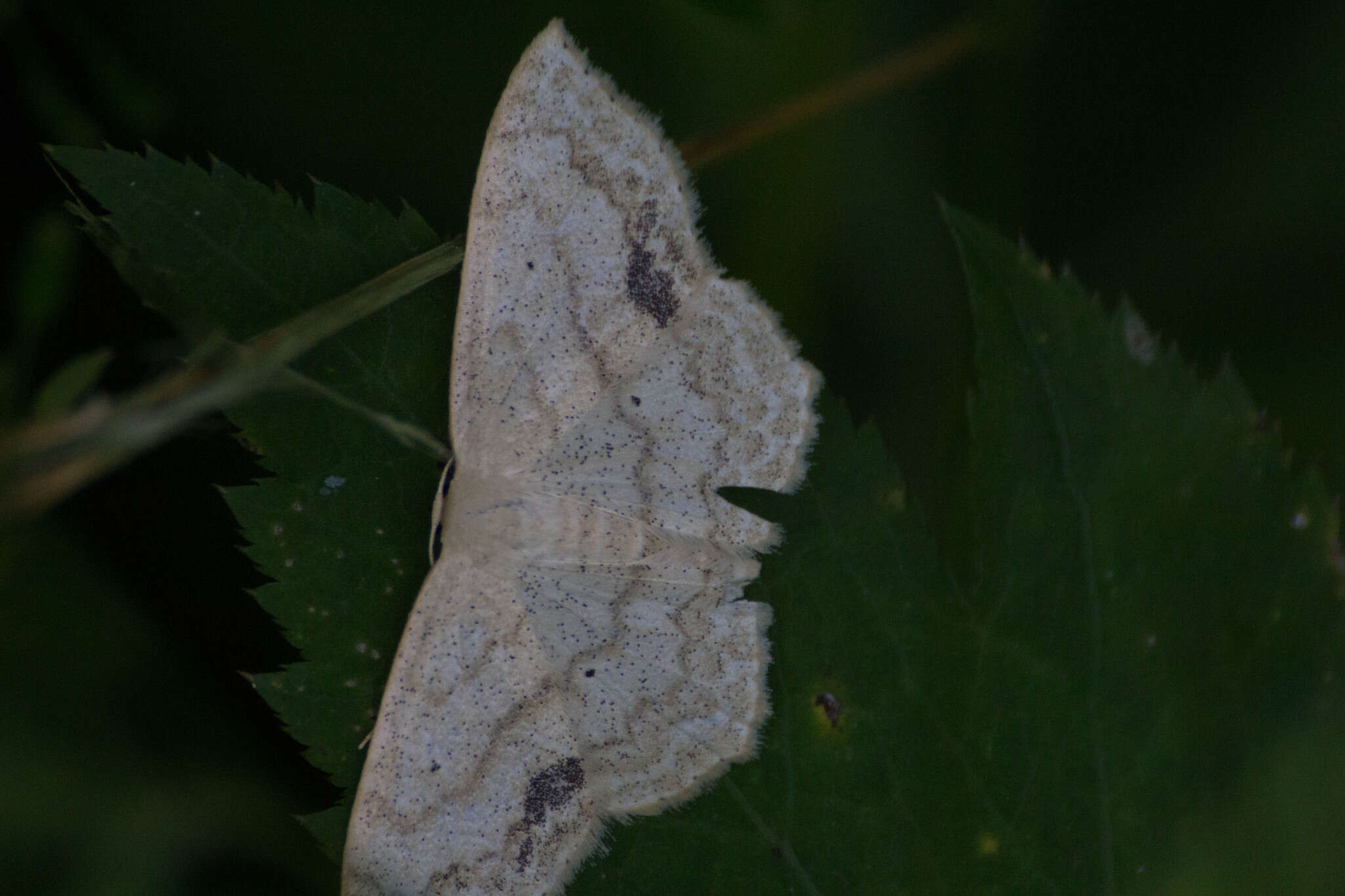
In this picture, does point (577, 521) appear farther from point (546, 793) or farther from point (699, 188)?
point (699, 188)

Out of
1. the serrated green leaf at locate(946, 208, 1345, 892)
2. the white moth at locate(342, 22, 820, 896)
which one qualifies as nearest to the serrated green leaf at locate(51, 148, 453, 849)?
the white moth at locate(342, 22, 820, 896)

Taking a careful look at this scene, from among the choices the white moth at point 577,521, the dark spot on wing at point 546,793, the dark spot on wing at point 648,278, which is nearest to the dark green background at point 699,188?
the white moth at point 577,521

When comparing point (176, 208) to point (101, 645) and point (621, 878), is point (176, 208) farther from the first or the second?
point (621, 878)

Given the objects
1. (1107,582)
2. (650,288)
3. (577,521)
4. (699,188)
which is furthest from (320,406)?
(1107,582)

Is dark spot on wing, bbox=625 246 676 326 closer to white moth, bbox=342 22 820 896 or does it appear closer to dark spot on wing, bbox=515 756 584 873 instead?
white moth, bbox=342 22 820 896

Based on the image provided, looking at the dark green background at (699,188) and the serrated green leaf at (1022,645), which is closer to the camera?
the serrated green leaf at (1022,645)

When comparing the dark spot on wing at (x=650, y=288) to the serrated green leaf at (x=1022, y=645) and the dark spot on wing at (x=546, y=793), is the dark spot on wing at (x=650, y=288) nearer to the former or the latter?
the serrated green leaf at (x=1022, y=645)

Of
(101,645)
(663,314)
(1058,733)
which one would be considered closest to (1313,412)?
(1058,733)
